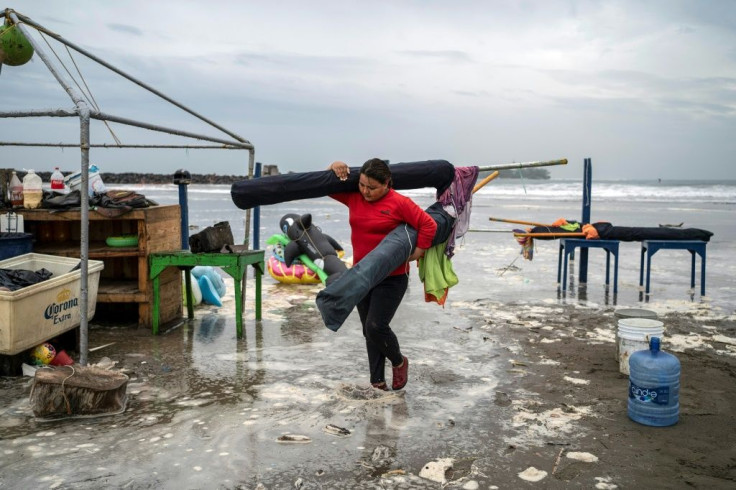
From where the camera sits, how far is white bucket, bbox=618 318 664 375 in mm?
5621

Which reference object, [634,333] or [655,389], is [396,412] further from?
[634,333]

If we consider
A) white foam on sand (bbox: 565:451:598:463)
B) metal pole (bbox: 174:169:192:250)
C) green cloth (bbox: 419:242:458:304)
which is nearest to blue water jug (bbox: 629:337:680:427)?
white foam on sand (bbox: 565:451:598:463)

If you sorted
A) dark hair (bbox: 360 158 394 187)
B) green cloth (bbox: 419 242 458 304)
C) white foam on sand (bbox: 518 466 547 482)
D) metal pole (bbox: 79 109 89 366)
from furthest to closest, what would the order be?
green cloth (bbox: 419 242 458 304), metal pole (bbox: 79 109 89 366), dark hair (bbox: 360 158 394 187), white foam on sand (bbox: 518 466 547 482)

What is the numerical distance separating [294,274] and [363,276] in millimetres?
6209

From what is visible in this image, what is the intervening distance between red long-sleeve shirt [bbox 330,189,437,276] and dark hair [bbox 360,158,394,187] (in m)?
0.19

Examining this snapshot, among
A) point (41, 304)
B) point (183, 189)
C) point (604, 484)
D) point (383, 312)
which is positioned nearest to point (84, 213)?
point (41, 304)

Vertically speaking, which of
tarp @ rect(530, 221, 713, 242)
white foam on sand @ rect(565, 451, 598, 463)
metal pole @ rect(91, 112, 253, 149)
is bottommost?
white foam on sand @ rect(565, 451, 598, 463)

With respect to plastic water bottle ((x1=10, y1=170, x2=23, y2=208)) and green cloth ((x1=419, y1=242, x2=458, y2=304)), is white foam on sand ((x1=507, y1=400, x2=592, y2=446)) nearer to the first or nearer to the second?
green cloth ((x1=419, y1=242, x2=458, y2=304))

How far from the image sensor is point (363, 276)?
4.66 meters

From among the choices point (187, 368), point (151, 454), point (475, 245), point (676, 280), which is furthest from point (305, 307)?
point (475, 245)

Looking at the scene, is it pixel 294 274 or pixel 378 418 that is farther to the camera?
pixel 294 274

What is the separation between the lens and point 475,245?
54.0 ft

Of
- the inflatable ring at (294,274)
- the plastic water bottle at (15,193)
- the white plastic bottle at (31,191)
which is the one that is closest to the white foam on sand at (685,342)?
the inflatable ring at (294,274)

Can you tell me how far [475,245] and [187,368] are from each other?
37.5ft
